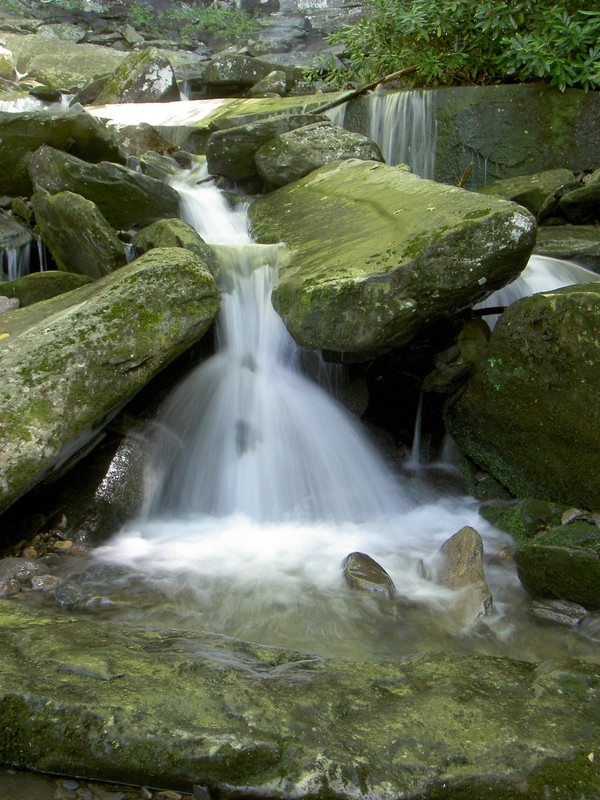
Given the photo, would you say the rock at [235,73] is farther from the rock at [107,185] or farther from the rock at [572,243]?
the rock at [572,243]

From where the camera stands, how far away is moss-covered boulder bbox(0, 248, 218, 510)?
4289 mm

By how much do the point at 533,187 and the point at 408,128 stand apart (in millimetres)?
2120

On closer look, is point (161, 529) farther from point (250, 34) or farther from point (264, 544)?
point (250, 34)

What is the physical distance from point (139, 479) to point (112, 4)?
24076mm

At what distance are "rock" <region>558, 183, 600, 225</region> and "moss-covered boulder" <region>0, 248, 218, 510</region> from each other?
4.35 m

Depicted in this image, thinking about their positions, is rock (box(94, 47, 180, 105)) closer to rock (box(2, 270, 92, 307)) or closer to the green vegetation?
the green vegetation

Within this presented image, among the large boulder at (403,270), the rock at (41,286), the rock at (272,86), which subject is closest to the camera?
the large boulder at (403,270)

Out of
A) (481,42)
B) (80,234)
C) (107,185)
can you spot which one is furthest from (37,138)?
(481,42)

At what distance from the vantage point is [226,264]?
629 centimetres

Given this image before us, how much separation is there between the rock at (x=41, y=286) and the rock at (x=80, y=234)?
20cm

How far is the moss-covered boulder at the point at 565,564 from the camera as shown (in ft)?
12.7

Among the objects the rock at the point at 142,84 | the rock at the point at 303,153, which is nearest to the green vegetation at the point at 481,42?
the rock at the point at 303,153

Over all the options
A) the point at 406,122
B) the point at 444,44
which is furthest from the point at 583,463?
the point at 444,44

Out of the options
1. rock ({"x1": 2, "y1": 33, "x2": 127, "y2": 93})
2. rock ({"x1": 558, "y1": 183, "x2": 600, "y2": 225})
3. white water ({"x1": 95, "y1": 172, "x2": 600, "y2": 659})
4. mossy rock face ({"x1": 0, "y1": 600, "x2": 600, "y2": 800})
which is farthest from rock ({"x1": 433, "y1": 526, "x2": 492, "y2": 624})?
rock ({"x1": 2, "y1": 33, "x2": 127, "y2": 93})
